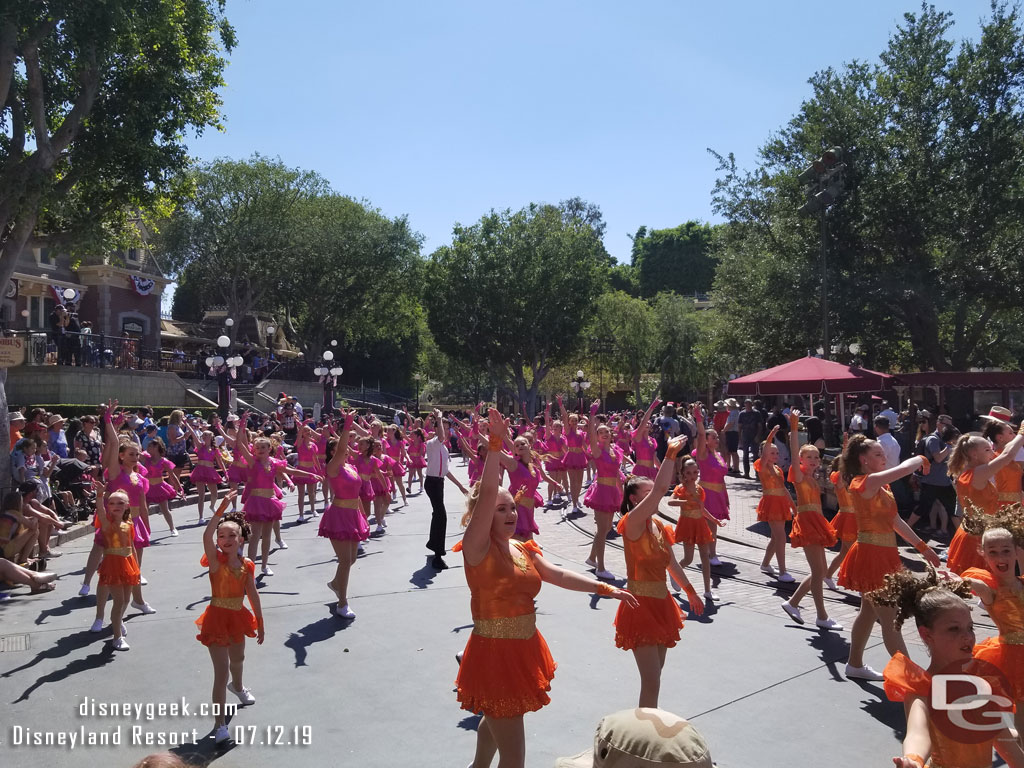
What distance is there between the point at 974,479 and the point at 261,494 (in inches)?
315

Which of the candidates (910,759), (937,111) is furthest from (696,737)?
(937,111)

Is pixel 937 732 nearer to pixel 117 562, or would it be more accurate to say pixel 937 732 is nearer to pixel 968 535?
pixel 968 535

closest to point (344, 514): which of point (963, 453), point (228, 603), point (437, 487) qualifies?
point (437, 487)

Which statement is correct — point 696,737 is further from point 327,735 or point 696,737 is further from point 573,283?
point 573,283

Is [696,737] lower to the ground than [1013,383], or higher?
lower

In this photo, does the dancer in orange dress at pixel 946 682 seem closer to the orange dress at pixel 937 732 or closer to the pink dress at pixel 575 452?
the orange dress at pixel 937 732

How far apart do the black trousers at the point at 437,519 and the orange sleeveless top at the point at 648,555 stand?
18.6 ft

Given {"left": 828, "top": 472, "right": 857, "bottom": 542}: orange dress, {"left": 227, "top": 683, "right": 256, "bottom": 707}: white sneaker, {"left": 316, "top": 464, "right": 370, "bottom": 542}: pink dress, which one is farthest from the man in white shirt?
{"left": 828, "top": 472, "right": 857, "bottom": 542}: orange dress

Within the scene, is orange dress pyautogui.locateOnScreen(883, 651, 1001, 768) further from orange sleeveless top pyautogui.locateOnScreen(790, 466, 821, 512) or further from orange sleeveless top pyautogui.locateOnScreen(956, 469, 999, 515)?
orange sleeveless top pyautogui.locateOnScreen(790, 466, 821, 512)

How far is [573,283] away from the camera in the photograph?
151ft

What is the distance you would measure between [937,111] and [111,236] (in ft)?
73.9

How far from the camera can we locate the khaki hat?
212cm

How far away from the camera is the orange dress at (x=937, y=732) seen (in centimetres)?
299

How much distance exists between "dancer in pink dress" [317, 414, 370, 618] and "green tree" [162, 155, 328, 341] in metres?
36.3
